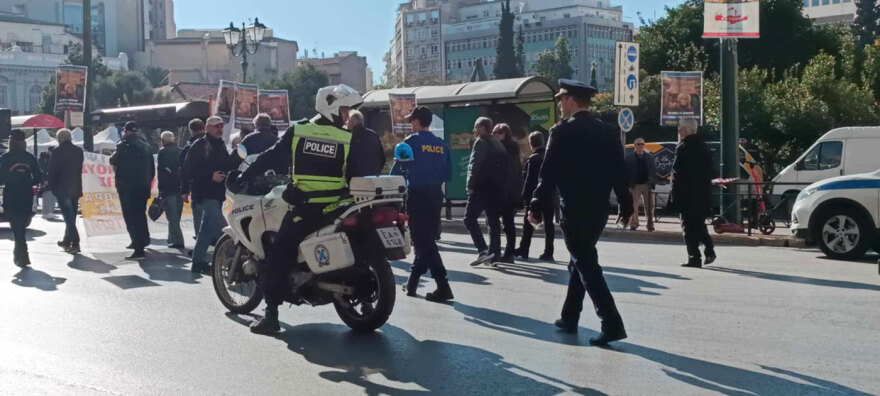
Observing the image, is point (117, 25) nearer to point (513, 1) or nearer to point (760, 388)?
point (513, 1)

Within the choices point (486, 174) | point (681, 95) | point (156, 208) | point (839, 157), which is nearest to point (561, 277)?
point (486, 174)

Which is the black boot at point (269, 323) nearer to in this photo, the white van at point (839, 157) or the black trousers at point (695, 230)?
the black trousers at point (695, 230)

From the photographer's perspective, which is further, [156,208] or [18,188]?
[156,208]

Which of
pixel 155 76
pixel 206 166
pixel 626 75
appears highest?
pixel 155 76

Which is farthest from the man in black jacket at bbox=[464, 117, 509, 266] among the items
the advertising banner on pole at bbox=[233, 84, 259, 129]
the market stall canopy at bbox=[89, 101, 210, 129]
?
the advertising banner on pole at bbox=[233, 84, 259, 129]

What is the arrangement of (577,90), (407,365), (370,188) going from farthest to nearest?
(370,188)
(577,90)
(407,365)

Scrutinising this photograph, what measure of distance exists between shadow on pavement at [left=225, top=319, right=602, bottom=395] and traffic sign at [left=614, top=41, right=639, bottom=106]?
12818 millimetres

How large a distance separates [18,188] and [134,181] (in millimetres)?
1394

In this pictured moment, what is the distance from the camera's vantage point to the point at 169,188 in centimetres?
1441

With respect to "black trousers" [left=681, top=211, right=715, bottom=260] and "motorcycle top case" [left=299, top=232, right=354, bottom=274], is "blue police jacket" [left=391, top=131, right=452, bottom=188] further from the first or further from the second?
"black trousers" [left=681, top=211, right=715, bottom=260]

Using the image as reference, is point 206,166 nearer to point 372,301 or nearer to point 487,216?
point 487,216

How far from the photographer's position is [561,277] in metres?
10.9

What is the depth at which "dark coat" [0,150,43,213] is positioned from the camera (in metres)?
12.5

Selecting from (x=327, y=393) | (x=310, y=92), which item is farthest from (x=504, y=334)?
(x=310, y=92)
